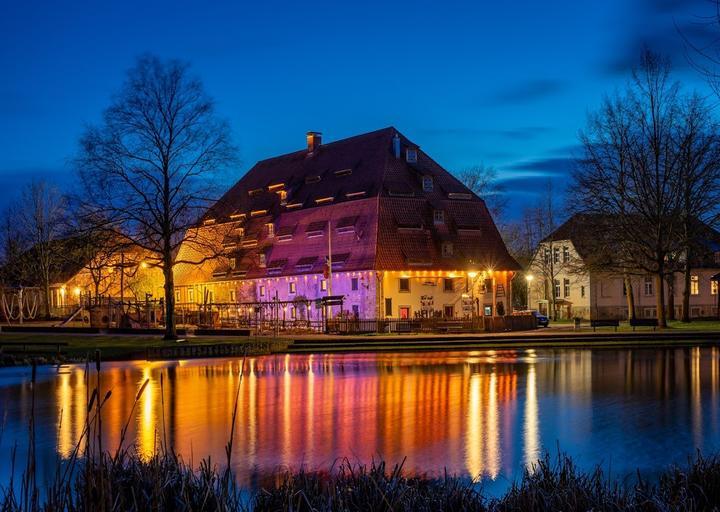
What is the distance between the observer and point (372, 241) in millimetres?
66125

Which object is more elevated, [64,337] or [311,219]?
[311,219]

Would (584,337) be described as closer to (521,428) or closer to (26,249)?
(521,428)

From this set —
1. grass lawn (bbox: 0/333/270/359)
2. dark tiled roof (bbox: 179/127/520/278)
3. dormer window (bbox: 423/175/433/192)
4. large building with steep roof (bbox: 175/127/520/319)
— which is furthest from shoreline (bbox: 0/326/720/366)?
dormer window (bbox: 423/175/433/192)

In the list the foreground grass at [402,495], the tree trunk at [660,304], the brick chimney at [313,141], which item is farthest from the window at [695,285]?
the foreground grass at [402,495]

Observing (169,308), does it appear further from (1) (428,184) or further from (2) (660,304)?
(2) (660,304)

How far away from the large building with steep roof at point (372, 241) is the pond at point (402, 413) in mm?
29161

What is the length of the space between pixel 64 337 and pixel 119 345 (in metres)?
9.81

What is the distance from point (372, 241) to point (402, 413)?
45498 millimetres

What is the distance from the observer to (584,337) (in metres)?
49.5

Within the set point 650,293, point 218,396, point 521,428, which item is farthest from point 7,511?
point 650,293

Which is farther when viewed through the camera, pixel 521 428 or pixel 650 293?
pixel 650 293

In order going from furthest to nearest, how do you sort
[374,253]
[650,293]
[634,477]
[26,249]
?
1. [26,249]
2. [650,293]
3. [374,253]
4. [634,477]

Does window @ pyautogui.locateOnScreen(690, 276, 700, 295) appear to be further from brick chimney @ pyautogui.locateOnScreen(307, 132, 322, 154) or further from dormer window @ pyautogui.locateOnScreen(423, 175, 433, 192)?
brick chimney @ pyautogui.locateOnScreen(307, 132, 322, 154)

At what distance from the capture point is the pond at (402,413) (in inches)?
602
